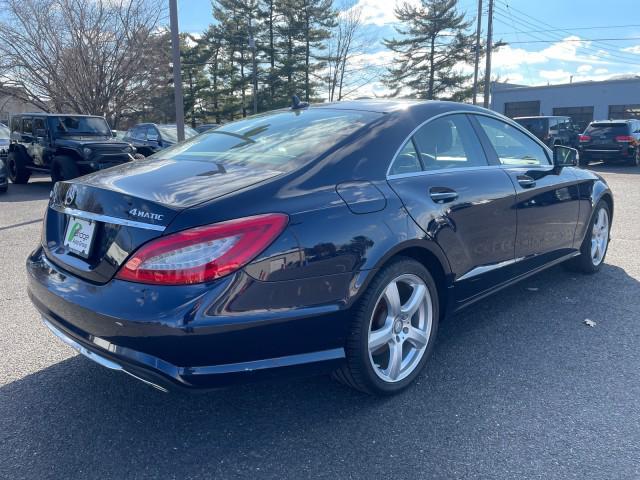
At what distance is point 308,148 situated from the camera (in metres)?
2.76

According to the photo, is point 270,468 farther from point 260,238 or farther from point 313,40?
point 313,40

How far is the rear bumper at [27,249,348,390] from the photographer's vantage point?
2.07m

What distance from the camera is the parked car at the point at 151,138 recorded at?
1570 cm

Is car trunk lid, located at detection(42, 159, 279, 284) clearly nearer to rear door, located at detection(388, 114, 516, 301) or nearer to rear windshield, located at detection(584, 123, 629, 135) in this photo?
rear door, located at detection(388, 114, 516, 301)

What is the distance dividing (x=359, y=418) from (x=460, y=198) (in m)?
1.39

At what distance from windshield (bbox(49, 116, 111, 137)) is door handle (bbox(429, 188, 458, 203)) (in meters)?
11.4

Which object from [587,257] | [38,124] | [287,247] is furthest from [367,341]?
[38,124]

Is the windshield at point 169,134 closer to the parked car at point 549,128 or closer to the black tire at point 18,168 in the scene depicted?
the black tire at point 18,168

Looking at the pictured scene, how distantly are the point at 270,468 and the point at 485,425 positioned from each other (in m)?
1.05

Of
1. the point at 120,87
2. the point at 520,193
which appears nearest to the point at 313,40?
the point at 120,87

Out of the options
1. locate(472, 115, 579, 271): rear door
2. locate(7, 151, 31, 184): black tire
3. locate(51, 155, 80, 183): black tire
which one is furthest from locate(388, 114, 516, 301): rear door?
locate(7, 151, 31, 184): black tire

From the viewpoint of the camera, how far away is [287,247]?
87.9 inches

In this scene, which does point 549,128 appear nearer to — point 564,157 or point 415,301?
point 564,157

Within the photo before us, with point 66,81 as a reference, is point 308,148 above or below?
below
